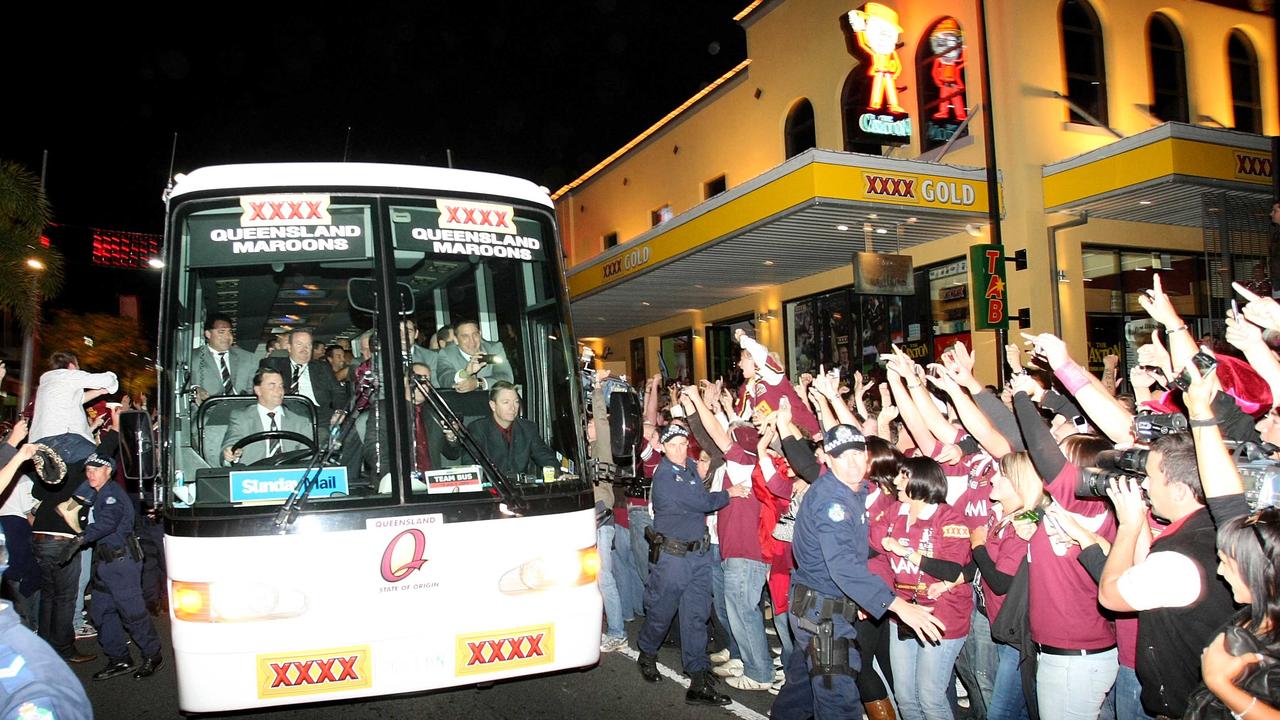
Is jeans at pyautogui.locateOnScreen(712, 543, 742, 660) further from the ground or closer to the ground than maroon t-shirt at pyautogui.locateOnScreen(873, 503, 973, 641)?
closer to the ground

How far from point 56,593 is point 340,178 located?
5239mm

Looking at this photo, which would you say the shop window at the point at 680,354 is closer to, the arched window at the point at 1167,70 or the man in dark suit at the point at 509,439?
the arched window at the point at 1167,70

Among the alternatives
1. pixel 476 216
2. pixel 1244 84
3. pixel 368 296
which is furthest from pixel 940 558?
pixel 1244 84

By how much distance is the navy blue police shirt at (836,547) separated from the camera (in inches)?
173

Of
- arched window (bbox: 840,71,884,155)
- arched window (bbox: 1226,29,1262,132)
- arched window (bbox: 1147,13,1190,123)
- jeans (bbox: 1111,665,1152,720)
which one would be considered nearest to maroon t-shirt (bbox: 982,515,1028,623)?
jeans (bbox: 1111,665,1152,720)

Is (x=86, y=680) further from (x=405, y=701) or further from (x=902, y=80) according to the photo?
(x=902, y=80)

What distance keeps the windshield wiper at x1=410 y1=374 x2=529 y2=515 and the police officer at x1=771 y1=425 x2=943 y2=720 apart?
1545 millimetres

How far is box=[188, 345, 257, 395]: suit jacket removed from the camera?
4.90m

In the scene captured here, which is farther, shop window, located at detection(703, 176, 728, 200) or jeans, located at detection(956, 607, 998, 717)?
shop window, located at detection(703, 176, 728, 200)

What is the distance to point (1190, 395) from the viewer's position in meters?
2.99

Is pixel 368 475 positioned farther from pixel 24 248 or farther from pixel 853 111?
pixel 24 248

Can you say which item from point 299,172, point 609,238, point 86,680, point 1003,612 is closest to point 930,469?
point 1003,612

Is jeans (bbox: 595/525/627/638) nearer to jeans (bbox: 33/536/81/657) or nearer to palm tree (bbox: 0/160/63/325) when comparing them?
jeans (bbox: 33/536/81/657)

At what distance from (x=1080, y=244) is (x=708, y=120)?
1058cm
